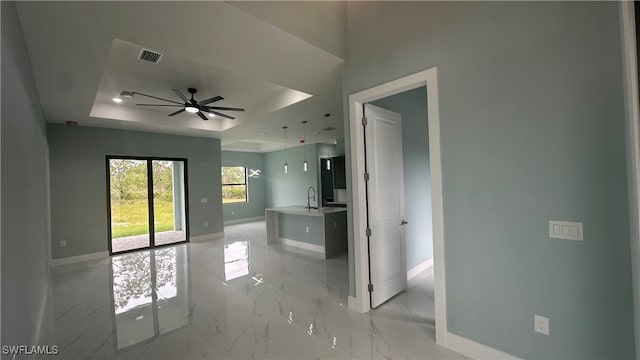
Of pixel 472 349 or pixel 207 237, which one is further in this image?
pixel 207 237

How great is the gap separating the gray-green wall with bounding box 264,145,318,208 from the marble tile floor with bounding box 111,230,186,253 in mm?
4214

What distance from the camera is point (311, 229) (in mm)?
5738

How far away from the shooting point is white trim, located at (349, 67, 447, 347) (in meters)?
2.30

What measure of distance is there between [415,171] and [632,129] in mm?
2638

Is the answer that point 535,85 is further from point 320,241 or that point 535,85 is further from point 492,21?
point 320,241

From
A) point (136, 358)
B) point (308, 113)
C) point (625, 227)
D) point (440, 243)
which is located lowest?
point (136, 358)

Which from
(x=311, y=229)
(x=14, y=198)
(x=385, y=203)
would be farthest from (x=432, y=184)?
(x=311, y=229)

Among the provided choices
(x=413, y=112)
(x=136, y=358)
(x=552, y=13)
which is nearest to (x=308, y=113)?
(x=413, y=112)

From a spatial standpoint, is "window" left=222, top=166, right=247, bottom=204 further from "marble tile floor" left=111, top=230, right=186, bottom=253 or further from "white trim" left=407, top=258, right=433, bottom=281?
"white trim" left=407, top=258, right=433, bottom=281

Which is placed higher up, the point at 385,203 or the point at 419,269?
the point at 385,203

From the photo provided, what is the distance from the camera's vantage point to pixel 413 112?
3900 millimetres

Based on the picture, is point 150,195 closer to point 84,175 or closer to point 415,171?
point 84,175

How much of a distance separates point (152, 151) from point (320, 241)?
4.56 metres

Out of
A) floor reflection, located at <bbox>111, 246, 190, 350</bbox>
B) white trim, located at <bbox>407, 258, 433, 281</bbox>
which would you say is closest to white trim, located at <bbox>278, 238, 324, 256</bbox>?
white trim, located at <bbox>407, 258, 433, 281</bbox>
